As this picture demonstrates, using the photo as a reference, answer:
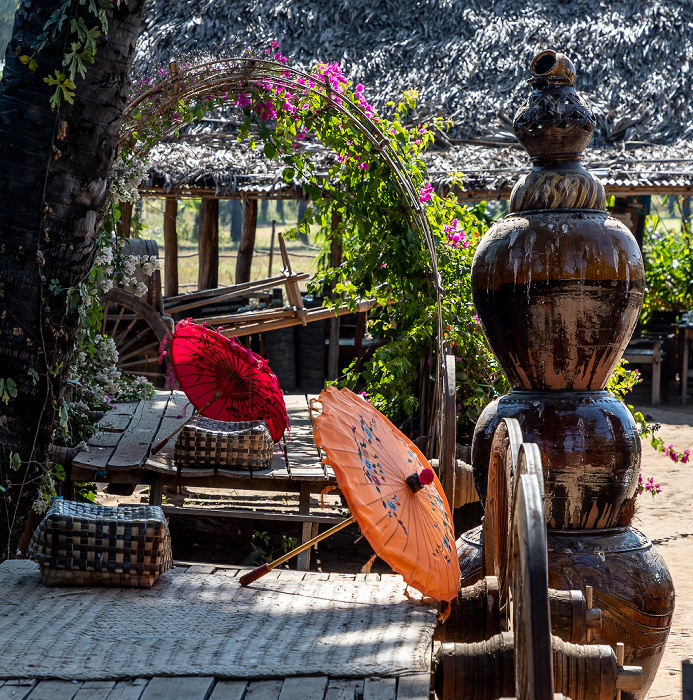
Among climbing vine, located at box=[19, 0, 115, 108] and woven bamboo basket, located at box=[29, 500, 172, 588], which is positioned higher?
climbing vine, located at box=[19, 0, 115, 108]

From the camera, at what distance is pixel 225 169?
879 cm

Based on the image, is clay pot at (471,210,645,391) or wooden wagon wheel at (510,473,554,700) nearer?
wooden wagon wheel at (510,473,554,700)

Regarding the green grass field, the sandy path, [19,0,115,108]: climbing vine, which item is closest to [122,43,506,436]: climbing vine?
[19,0,115,108]: climbing vine

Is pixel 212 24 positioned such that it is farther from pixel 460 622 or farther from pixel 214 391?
pixel 460 622

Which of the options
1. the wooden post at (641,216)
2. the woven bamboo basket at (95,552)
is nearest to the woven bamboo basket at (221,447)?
the woven bamboo basket at (95,552)

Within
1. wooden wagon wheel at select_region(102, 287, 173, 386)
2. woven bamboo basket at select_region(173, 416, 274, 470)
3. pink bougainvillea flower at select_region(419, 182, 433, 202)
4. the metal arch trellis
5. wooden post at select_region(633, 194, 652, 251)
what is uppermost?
wooden post at select_region(633, 194, 652, 251)

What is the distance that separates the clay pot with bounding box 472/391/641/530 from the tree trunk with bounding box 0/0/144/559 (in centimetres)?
190

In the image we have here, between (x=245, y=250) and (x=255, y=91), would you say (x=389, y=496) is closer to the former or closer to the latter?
(x=255, y=91)

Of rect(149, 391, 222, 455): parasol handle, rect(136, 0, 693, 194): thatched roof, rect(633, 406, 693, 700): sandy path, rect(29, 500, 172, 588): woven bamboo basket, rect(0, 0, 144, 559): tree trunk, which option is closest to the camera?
rect(29, 500, 172, 588): woven bamboo basket

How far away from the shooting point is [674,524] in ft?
18.7

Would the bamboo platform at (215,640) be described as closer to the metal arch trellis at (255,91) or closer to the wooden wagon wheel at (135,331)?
the metal arch trellis at (255,91)

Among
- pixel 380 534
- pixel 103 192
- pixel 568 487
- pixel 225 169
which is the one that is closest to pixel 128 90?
pixel 103 192

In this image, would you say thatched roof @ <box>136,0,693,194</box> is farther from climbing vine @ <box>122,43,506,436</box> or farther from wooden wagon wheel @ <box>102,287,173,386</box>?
climbing vine @ <box>122,43,506,436</box>

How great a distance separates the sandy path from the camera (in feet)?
11.6
